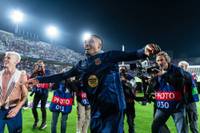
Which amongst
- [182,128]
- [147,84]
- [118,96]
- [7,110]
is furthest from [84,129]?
[118,96]

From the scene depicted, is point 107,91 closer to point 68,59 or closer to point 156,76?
point 156,76

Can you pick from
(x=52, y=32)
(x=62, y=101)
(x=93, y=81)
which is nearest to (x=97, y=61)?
(x=93, y=81)

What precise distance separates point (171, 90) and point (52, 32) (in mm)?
55638

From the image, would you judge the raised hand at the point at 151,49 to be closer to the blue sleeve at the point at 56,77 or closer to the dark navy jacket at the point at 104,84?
the dark navy jacket at the point at 104,84

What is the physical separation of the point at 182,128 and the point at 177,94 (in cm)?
75

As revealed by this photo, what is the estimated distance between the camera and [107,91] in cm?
449

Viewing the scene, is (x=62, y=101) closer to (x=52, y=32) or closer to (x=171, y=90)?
(x=171, y=90)

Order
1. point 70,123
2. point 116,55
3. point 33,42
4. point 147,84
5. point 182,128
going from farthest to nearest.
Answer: point 33,42 → point 70,123 → point 147,84 → point 182,128 → point 116,55

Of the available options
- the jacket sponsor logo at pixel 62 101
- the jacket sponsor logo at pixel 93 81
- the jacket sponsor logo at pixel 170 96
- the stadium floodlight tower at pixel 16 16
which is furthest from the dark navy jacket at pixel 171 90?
the stadium floodlight tower at pixel 16 16

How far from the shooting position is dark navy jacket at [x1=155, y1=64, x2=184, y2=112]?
654 centimetres

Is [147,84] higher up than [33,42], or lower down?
lower down

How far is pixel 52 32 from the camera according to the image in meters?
60.8

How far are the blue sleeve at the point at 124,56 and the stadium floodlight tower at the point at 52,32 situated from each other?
5748cm

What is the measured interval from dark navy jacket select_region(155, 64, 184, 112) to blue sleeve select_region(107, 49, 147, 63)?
8.16ft
